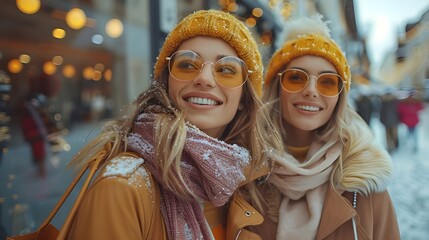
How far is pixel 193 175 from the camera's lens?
1367 millimetres

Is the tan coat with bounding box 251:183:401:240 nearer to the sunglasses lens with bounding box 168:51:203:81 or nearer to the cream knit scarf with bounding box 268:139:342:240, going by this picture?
the cream knit scarf with bounding box 268:139:342:240

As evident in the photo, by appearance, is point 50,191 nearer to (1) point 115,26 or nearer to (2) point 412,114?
(1) point 115,26

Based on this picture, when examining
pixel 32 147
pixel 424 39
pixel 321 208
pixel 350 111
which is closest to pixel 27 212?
pixel 32 147

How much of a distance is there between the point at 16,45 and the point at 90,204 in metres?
11.3

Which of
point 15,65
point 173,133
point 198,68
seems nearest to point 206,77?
point 198,68

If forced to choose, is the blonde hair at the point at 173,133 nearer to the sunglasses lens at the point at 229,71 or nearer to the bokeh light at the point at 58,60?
the sunglasses lens at the point at 229,71

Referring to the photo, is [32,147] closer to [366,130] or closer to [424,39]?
[366,130]

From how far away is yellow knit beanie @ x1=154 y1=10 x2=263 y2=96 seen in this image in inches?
62.3

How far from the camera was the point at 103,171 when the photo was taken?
1.19 metres

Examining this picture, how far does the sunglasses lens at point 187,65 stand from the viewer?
1532 millimetres

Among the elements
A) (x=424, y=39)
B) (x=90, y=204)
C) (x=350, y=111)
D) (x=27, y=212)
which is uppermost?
(x=424, y=39)

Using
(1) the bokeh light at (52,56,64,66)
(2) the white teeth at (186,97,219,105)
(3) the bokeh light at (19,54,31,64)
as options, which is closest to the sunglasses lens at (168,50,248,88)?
(2) the white teeth at (186,97,219,105)

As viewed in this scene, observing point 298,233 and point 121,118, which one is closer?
point 121,118

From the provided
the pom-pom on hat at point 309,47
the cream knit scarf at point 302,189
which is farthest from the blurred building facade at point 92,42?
the cream knit scarf at point 302,189
